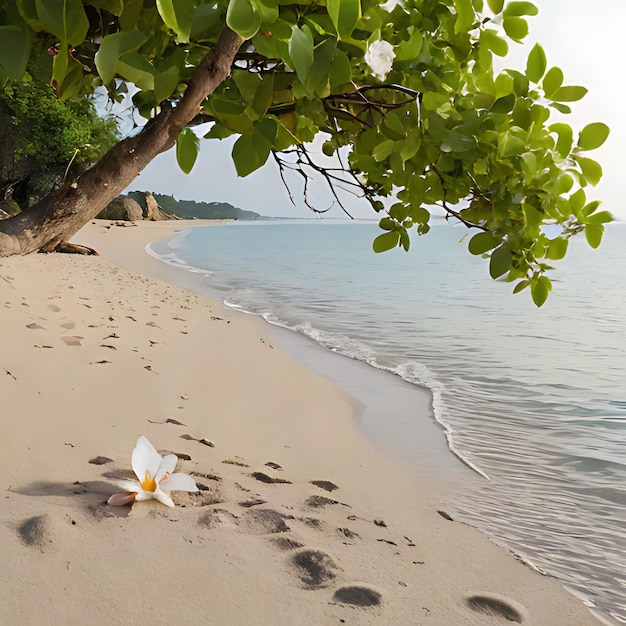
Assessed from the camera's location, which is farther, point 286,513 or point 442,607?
point 286,513

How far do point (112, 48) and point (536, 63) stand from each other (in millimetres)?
743

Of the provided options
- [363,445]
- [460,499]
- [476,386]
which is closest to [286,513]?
[460,499]

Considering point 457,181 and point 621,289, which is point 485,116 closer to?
point 457,181

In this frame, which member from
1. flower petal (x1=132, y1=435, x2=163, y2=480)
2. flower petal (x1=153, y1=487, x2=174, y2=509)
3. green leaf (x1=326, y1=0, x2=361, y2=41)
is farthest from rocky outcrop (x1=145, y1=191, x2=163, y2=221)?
green leaf (x1=326, y1=0, x2=361, y2=41)

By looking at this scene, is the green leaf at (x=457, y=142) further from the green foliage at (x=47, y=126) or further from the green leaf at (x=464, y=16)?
the green foliage at (x=47, y=126)

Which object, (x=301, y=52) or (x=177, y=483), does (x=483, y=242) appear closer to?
(x=301, y=52)

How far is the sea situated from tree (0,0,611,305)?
0.20m

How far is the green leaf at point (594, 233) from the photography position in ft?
3.77

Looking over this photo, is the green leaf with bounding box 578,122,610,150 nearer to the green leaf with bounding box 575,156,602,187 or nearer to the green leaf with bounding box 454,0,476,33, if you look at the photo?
the green leaf with bounding box 575,156,602,187

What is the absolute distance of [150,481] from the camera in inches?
87.7

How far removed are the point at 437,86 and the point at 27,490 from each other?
7.04 ft

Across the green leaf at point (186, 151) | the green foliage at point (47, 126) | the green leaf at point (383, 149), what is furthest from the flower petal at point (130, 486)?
the green foliage at point (47, 126)

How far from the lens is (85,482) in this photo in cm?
251

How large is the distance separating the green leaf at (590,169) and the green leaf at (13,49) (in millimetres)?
988
